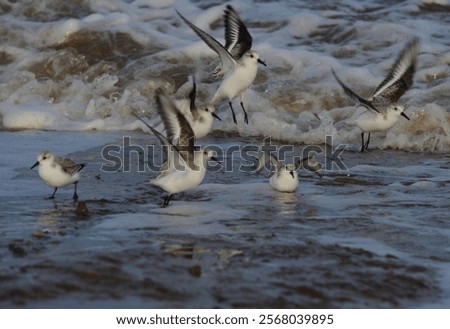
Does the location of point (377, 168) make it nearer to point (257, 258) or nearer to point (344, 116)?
point (344, 116)

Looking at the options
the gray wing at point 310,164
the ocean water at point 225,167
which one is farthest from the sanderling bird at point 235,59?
the gray wing at point 310,164

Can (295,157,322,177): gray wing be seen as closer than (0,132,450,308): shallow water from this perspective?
No

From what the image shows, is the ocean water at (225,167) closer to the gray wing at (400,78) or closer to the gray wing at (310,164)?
the gray wing at (310,164)

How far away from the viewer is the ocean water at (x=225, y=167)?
459 cm

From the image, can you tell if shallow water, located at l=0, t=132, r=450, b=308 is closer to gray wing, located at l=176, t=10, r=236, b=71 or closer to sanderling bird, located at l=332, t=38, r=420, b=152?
gray wing, located at l=176, t=10, r=236, b=71

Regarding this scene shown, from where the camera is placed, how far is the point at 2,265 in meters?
4.66

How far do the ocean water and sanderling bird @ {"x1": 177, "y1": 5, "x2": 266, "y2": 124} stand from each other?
24.3 inches

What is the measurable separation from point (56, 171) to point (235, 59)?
309cm

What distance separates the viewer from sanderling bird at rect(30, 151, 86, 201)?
636 centimetres

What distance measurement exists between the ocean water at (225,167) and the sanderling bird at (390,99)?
1.10 ft

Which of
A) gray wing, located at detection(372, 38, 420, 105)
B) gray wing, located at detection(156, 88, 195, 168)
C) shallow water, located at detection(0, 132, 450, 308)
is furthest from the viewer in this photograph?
gray wing, located at detection(372, 38, 420, 105)

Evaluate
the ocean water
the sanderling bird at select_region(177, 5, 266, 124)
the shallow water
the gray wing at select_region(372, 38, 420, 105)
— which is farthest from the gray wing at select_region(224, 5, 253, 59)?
the shallow water

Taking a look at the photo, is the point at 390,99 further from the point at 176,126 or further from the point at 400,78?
the point at 176,126
